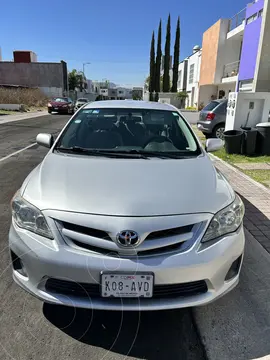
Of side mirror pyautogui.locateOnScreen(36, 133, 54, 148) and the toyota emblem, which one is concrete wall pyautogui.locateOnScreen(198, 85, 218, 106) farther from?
the toyota emblem

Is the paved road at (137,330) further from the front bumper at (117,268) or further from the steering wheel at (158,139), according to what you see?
the steering wheel at (158,139)

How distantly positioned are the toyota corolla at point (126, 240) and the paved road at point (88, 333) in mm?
343

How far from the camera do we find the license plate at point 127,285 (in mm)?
1899

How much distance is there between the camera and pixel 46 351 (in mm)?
2008

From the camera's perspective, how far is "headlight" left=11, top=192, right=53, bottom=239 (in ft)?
6.75

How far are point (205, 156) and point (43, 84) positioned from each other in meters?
49.7

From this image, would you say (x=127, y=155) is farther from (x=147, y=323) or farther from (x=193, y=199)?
(x=147, y=323)

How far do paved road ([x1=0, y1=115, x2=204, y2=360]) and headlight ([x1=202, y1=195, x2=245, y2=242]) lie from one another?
0.77 meters

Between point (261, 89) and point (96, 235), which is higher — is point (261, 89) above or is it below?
above

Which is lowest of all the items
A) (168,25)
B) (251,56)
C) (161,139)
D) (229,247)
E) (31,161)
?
(31,161)

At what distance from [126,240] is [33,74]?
50524 millimetres

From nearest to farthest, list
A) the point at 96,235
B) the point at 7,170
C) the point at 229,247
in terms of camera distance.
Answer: the point at 96,235, the point at 229,247, the point at 7,170

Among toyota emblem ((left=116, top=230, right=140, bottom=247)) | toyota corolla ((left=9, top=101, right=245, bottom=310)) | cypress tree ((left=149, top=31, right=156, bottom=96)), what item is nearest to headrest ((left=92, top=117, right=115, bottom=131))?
toyota corolla ((left=9, top=101, right=245, bottom=310))

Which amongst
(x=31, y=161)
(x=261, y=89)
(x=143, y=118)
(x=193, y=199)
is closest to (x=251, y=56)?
(x=261, y=89)
